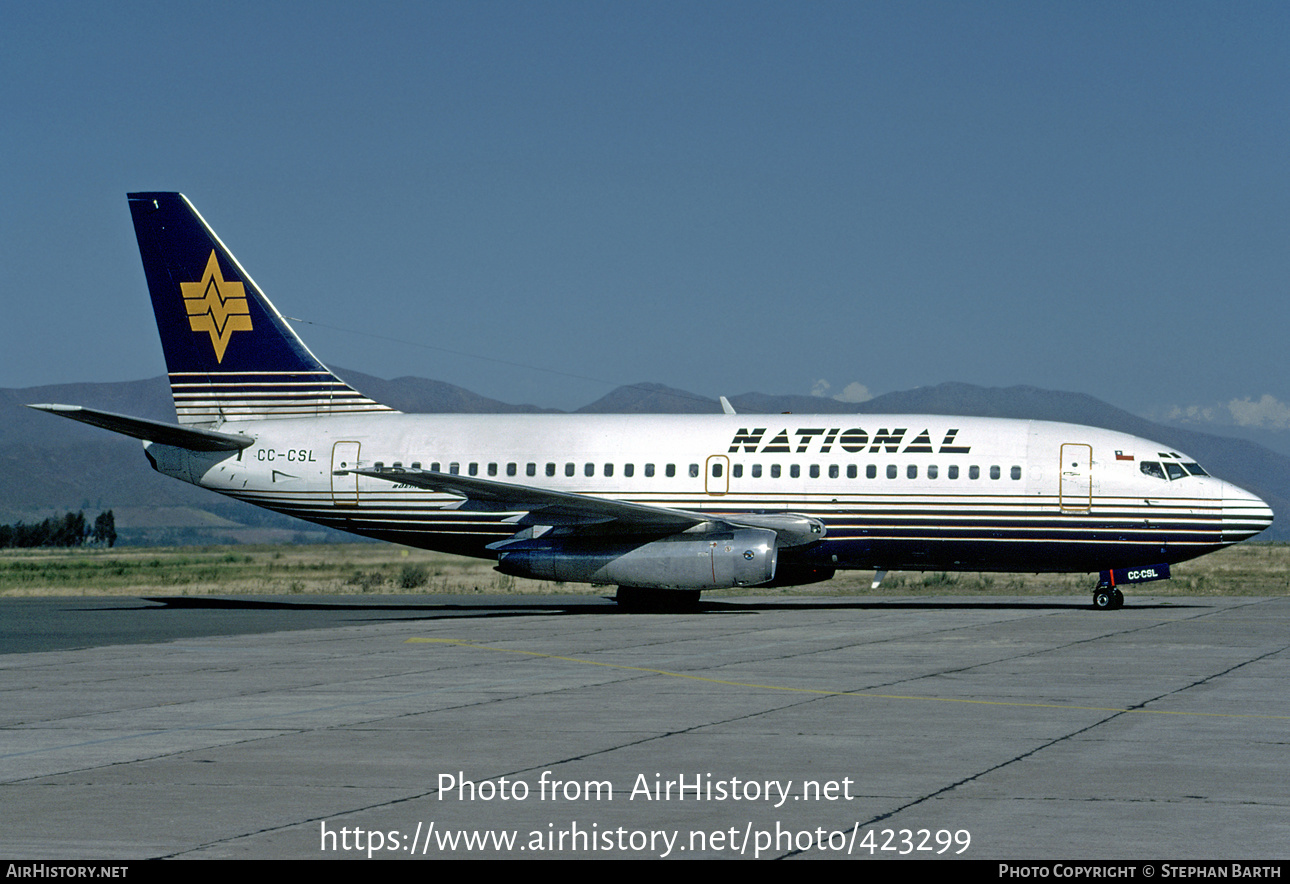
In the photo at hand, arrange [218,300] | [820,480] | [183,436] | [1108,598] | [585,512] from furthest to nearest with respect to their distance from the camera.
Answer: [218,300], [183,436], [820,480], [1108,598], [585,512]

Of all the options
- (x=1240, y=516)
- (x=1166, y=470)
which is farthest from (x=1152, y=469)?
(x=1240, y=516)

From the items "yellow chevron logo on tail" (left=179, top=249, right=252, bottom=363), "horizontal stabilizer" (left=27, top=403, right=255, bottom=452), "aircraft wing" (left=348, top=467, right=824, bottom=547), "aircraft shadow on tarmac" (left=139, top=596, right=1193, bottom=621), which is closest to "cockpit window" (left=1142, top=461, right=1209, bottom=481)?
"aircraft shadow on tarmac" (left=139, top=596, right=1193, bottom=621)

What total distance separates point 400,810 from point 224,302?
2556 cm

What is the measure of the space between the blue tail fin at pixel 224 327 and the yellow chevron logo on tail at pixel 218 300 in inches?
0.9

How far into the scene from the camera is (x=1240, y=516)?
27984 millimetres

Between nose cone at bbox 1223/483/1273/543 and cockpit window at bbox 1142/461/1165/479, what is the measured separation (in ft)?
4.02

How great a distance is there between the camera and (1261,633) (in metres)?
23.2

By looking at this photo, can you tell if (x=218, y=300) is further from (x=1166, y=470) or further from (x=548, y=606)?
(x=1166, y=470)

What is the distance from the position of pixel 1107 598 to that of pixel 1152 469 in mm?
2736

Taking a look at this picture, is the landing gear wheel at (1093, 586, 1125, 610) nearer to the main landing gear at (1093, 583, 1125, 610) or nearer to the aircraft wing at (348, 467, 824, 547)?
the main landing gear at (1093, 583, 1125, 610)

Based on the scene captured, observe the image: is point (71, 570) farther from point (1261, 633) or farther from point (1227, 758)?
point (1227, 758)

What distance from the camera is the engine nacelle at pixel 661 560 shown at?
89.3 feet

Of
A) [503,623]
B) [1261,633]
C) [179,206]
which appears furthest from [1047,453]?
[179,206]

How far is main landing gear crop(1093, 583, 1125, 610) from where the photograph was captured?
Result: 28844 mm
